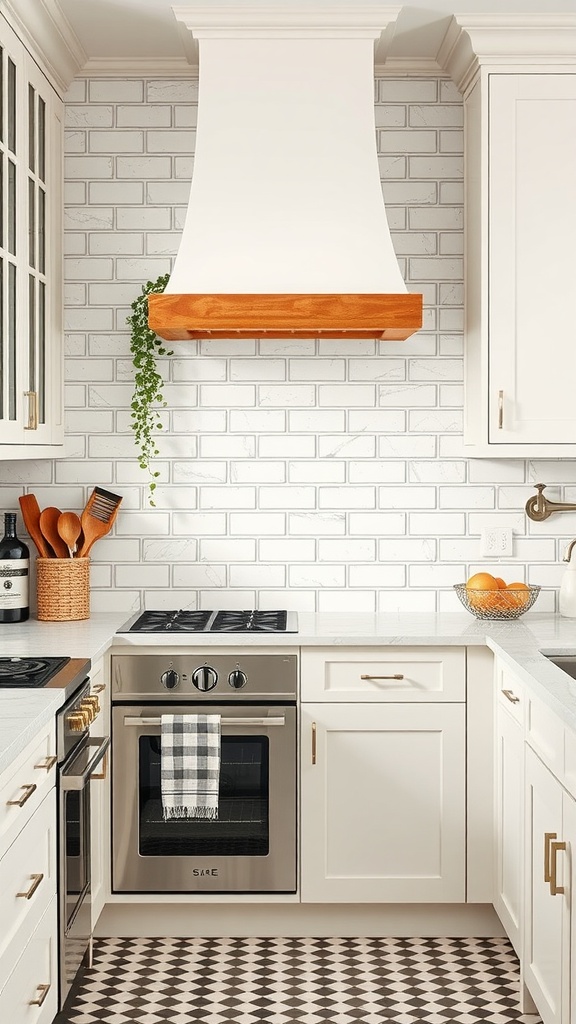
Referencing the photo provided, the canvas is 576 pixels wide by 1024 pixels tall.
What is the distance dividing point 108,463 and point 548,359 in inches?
59.0

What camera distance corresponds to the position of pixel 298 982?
120 inches

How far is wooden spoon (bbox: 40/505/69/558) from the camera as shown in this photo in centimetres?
359

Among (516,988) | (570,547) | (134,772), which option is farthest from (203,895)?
(570,547)

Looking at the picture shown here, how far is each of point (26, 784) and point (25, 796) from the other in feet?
0.19

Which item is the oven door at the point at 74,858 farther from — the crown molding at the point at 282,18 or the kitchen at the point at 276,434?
the crown molding at the point at 282,18

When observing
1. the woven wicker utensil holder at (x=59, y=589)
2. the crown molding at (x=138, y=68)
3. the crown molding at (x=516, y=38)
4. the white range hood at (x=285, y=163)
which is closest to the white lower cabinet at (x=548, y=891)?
the white range hood at (x=285, y=163)

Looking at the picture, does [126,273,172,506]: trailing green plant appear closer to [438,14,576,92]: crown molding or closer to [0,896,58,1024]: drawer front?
A: [438,14,576,92]: crown molding

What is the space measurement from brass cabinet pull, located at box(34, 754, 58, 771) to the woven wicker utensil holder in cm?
107

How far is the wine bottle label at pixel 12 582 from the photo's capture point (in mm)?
3434

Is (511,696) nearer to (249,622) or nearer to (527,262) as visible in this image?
(249,622)

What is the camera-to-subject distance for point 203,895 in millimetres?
3256

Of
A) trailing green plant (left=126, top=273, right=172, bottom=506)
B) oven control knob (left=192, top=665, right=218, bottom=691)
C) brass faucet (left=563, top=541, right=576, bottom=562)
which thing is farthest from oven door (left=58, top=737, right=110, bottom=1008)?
brass faucet (left=563, top=541, right=576, bottom=562)

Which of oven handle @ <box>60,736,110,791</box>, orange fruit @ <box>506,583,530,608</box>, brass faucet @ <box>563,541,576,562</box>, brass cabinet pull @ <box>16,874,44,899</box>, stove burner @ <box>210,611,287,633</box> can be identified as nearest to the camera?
brass cabinet pull @ <box>16,874,44,899</box>

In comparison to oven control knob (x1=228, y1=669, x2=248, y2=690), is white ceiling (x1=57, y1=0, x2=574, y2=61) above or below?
above
